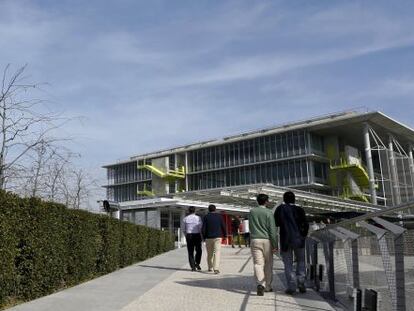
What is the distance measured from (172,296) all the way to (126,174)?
3296 inches

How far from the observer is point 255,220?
28.9ft

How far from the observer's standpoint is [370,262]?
235 inches

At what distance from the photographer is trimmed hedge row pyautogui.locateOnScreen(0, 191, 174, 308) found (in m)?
7.00

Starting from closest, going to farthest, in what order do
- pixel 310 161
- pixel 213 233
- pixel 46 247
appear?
pixel 46 247, pixel 213 233, pixel 310 161

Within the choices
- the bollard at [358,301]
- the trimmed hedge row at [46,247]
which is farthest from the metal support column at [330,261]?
the trimmed hedge row at [46,247]

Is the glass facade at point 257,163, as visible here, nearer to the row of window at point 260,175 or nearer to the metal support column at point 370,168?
the row of window at point 260,175

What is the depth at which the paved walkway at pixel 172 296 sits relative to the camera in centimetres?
730

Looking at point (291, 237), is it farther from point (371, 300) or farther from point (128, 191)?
point (128, 191)

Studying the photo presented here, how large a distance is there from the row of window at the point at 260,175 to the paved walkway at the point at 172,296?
55732 mm

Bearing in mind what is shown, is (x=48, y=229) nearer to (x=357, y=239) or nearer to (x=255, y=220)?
(x=255, y=220)

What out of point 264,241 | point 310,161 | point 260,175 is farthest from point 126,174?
point 264,241

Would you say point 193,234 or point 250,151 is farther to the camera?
point 250,151

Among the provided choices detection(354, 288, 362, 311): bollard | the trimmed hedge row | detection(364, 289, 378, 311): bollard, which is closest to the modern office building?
the trimmed hedge row

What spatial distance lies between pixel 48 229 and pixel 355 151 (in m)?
63.9
